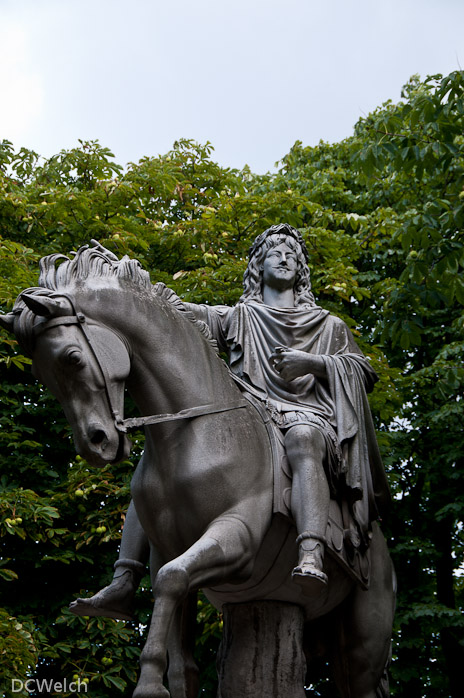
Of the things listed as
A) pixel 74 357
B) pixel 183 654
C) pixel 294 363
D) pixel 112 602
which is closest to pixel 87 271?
pixel 74 357

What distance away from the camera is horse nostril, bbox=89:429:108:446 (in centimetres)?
498

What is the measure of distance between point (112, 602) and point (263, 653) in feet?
2.91

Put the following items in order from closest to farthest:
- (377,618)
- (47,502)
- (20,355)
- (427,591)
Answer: (377,618) → (47,502) → (20,355) → (427,591)

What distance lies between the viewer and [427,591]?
12.9m

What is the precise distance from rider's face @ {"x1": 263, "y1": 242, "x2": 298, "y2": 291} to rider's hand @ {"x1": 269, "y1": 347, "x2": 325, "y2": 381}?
69 cm

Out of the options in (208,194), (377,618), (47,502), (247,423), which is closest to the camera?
(247,423)

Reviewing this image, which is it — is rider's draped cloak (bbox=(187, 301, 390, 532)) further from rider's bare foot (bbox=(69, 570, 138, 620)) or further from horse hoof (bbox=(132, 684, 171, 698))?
horse hoof (bbox=(132, 684, 171, 698))

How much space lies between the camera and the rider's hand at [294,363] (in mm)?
5934

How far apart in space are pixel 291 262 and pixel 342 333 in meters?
0.58

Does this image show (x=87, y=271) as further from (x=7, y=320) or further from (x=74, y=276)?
(x=7, y=320)

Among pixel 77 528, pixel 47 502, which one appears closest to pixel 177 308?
pixel 47 502

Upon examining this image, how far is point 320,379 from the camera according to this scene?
614 centimetres

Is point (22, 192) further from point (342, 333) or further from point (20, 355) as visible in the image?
point (342, 333)

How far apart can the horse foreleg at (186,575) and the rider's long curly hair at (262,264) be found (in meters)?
1.89
